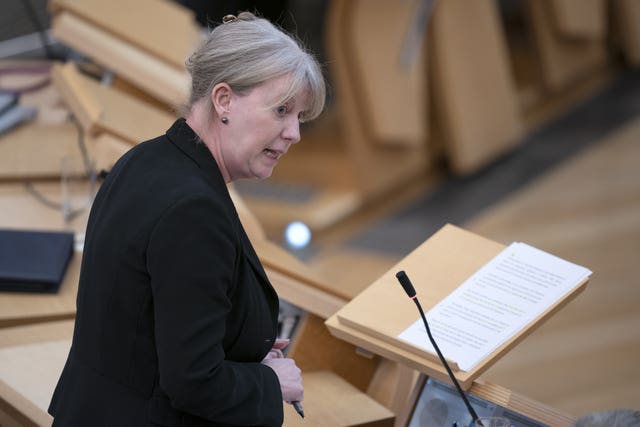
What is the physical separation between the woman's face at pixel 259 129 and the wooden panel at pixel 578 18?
15.5ft

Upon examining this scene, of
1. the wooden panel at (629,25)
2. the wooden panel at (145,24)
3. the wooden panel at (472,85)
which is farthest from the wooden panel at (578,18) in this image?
the wooden panel at (145,24)

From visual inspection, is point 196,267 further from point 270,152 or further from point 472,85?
point 472,85

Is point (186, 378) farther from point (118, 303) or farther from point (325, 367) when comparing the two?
point (325, 367)

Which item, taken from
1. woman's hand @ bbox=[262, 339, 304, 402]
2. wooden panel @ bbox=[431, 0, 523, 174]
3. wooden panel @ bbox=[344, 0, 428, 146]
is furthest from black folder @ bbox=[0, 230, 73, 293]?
wooden panel @ bbox=[431, 0, 523, 174]

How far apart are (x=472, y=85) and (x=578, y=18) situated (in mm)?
1024

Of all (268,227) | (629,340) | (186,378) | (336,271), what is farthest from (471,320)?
(268,227)

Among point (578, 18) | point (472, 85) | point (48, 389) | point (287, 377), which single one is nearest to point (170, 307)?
point (287, 377)

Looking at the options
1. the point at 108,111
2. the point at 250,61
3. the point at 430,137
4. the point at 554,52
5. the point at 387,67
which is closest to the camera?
the point at 250,61

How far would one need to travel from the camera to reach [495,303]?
187cm

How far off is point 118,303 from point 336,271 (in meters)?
3.27

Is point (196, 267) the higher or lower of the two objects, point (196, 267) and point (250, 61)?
the lower

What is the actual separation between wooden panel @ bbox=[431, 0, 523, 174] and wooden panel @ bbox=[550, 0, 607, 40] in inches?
21.0

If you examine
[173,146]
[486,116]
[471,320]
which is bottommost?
[486,116]

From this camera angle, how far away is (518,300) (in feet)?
6.13
